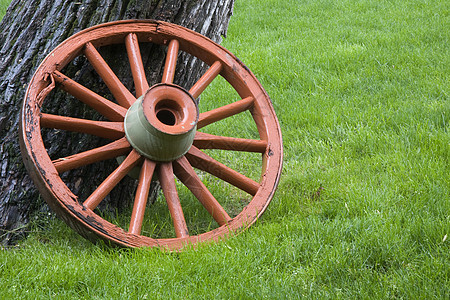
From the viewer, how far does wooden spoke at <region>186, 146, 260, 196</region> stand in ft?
8.83

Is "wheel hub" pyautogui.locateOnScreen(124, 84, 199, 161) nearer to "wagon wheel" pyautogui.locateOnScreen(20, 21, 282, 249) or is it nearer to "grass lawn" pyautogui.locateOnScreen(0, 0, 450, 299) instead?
"wagon wheel" pyautogui.locateOnScreen(20, 21, 282, 249)

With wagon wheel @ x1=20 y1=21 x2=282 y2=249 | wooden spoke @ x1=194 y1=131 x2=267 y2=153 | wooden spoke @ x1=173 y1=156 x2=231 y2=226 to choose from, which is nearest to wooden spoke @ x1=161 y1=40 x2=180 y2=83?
wagon wheel @ x1=20 y1=21 x2=282 y2=249

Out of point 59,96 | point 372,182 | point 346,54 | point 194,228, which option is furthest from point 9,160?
point 346,54

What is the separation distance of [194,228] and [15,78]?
4.05ft

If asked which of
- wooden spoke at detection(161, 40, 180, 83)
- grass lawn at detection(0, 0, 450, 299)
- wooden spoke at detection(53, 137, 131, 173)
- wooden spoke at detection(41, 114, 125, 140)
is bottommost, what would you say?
grass lawn at detection(0, 0, 450, 299)

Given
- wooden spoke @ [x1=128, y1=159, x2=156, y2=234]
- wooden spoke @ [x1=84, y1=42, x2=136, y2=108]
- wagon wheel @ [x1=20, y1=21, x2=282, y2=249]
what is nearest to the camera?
wagon wheel @ [x1=20, y1=21, x2=282, y2=249]

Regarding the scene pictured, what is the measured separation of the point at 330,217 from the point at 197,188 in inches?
28.1

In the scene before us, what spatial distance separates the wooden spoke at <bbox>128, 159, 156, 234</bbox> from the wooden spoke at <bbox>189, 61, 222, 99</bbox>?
0.50 meters

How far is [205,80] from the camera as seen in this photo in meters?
2.84

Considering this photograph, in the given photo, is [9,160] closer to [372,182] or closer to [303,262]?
[303,262]

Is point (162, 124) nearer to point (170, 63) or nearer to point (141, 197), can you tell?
point (141, 197)

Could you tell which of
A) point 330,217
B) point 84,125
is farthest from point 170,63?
point 330,217

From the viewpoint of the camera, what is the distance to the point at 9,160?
106 inches

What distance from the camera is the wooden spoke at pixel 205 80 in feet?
9.19
